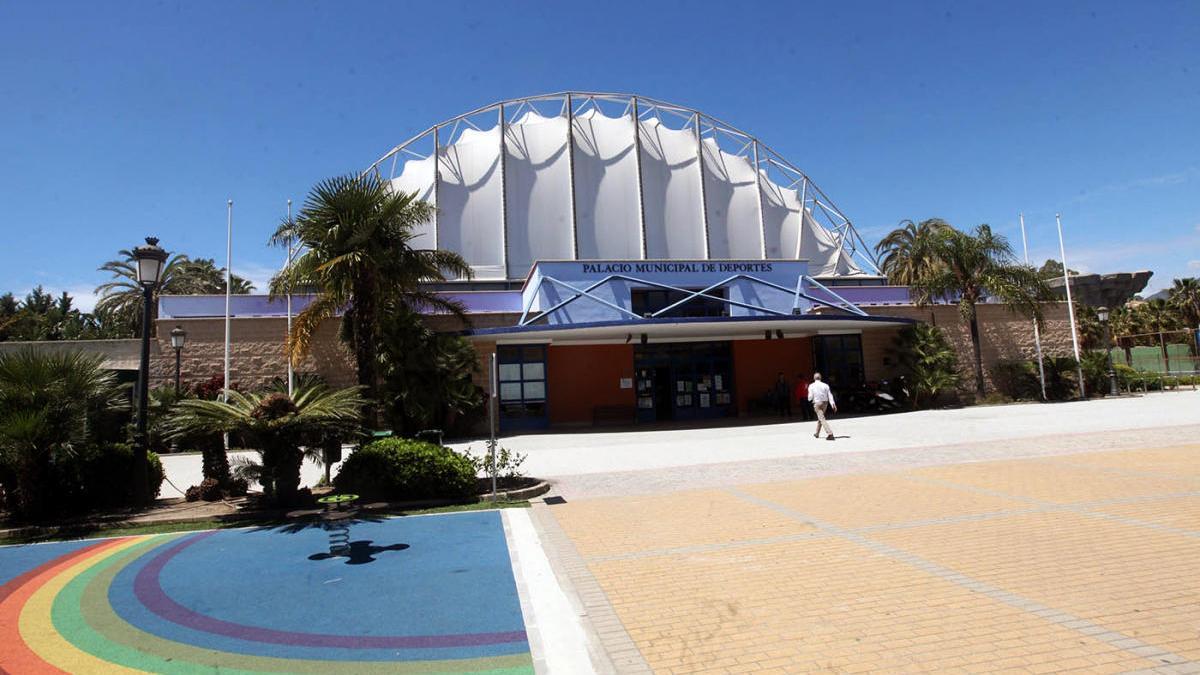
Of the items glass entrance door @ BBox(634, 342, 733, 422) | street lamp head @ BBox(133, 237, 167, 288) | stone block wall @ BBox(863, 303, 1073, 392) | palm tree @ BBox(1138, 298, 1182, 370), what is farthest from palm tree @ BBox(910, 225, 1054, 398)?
palm tree @ BBox(1138, 298, 1182, 370)

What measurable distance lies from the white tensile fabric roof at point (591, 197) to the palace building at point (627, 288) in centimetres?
9

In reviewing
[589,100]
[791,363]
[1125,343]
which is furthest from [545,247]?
[1125,343]

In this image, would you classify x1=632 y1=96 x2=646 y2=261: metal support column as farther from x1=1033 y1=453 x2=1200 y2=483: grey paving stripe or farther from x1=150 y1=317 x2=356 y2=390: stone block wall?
x1=1033 y1=453 x2=1200 y2=483: grey paving stripe

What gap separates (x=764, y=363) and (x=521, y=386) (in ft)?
31.8

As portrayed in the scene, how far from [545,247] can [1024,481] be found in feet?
83.8

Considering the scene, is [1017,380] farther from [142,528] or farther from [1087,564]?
[142,528]

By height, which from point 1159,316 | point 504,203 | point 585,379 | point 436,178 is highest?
point 436,178

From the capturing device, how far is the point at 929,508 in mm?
7914

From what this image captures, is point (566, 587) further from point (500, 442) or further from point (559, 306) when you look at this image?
point (559, 306)

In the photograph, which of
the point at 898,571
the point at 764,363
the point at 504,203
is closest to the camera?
the point at 898,571

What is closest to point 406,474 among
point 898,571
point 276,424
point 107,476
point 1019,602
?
point 276,424

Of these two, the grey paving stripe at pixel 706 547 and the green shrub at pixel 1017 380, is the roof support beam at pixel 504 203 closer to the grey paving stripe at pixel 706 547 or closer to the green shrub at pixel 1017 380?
the green shrub at pixel 1017 380

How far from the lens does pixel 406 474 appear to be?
31.4 ft

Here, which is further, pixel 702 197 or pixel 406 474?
pixel 702 197
